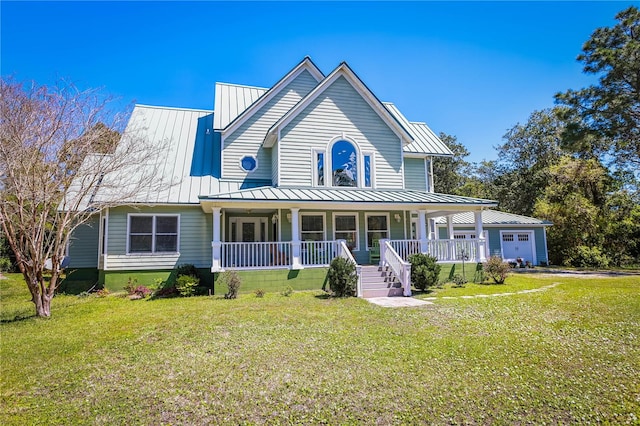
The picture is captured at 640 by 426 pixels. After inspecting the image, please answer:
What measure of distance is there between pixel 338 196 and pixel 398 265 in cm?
360

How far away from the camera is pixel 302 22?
1198 cm

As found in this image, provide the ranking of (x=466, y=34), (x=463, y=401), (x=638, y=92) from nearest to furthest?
(x=463, y=401) → (x=466, y=34) → (x=638, y=92)

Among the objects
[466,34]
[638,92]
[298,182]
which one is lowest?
[298,182]

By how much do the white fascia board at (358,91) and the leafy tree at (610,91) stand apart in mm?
14497

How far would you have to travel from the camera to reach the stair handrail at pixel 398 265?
39.3 ft

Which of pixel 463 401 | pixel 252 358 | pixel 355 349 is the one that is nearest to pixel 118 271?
pixel 252 358

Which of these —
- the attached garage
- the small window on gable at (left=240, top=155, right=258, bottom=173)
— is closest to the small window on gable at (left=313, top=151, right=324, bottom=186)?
the small window on gable at (left=240, top=155, right=258, bottom=173)

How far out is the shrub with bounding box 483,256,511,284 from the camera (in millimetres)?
14461

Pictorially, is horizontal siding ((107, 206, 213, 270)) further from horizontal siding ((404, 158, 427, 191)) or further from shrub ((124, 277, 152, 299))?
horizontal siding ((404, 158, 427, 191))

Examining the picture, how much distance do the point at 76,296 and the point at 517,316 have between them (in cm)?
1509

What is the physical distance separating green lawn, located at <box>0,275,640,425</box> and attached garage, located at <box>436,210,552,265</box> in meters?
16.4

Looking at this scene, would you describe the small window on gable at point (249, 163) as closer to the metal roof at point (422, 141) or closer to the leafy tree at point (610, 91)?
the metal roof at point (422, 141)

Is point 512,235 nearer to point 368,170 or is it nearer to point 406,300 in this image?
point 368,170

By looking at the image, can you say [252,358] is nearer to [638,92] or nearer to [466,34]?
[466,34]
